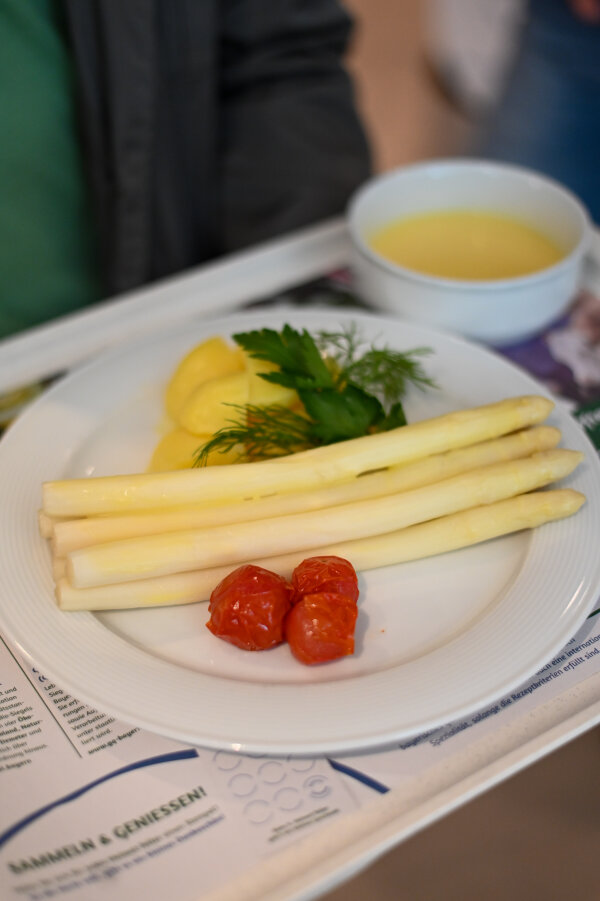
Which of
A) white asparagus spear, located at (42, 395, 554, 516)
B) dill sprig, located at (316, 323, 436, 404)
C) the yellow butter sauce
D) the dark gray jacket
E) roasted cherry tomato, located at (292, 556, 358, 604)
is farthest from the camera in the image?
the dark gray jacket

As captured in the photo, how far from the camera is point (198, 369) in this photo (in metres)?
1.28

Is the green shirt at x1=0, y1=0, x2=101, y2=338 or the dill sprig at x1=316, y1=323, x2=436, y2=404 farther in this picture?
the green shirt at x1=0, y1=0, x2=101, y2=338

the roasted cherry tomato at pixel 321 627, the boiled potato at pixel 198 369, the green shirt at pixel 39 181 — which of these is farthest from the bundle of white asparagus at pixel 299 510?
the green shirt at pixel 39 181

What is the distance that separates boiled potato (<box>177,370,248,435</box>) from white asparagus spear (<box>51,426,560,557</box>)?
150 mm

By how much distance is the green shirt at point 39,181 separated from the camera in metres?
1.61

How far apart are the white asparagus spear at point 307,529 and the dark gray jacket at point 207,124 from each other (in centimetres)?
97

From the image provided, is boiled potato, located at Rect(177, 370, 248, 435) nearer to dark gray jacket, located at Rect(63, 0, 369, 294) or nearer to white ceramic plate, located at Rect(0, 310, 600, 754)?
white ceramic plate, located at Rect(0, 310, 600, 754)

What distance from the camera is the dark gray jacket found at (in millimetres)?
1641

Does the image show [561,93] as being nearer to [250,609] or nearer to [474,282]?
[474,282]

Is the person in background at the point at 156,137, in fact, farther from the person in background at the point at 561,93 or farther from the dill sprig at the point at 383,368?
the person in background at the point at 561,93

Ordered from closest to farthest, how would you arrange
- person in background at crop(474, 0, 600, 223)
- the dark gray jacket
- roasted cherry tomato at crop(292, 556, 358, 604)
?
1. roasted cherry tomato at crop(292, 556, 358, 604)
2. the dark gray jacket
3. person in background at crop(474, 0, 600, 223)

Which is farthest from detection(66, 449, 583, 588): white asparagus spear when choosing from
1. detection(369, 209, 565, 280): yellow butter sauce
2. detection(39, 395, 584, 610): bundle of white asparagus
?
detection(369, 209, 565, 280): yellow butter sauce

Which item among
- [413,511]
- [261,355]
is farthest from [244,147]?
[413,511]

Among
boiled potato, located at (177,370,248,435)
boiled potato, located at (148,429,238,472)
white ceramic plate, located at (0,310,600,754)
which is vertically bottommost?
white ceramic plate, located at (0,310,600,754)
